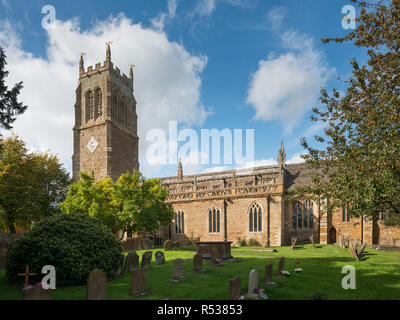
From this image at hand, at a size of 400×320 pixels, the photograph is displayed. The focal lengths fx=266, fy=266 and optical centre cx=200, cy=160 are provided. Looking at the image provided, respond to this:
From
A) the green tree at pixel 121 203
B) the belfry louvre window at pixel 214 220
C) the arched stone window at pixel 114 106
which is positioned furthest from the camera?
the arched stone window at pixel 114 106

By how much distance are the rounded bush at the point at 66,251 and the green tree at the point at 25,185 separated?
15.8 m

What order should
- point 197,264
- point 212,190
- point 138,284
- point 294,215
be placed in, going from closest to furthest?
point 138,284
point 197,264
point 294,215
point 212,190

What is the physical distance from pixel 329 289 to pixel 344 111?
7.39 m

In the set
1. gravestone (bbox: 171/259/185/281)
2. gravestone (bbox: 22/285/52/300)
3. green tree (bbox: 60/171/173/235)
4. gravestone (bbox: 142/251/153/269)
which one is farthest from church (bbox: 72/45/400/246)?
gravestone (bbox: 22/285/52/300)

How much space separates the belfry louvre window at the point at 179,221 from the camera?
33500 mm

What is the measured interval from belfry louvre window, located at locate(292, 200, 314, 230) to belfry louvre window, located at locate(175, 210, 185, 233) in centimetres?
1314

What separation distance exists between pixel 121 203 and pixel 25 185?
10.2m

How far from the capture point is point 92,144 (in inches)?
1421

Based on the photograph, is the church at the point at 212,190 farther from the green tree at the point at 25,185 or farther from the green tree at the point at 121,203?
the green tree at the point at 121,203

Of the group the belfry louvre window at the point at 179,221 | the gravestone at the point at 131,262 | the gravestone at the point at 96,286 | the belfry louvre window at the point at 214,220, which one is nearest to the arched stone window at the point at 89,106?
the belfry louvre window at the point at 179,221

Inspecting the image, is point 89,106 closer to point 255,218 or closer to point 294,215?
point 255,218

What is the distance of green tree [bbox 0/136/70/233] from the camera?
25.5 meters

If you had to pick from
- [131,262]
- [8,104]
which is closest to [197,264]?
[131,262]
